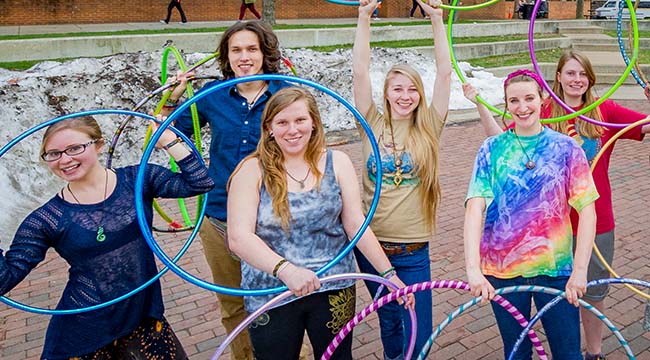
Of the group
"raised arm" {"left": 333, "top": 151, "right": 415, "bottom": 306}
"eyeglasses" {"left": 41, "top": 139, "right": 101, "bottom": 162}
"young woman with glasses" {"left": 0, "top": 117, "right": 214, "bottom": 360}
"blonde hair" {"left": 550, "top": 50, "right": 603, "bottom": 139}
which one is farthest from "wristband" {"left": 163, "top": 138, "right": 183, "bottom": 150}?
"blonde hair" {"left": 550, "top": 50, "right": 603, "bottom": 139}

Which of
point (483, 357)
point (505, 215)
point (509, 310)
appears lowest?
point (483, 357)

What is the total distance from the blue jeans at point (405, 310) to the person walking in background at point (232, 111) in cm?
83

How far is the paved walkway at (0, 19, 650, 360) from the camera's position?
4.30 meters

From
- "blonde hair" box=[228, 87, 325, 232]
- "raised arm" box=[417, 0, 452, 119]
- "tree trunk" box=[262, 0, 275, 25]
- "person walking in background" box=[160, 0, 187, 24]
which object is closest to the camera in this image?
"blonde hair" box=[228, 87, 325, 232]

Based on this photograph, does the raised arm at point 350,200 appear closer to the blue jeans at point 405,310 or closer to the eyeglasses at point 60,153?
the blue jeans at point 405,310

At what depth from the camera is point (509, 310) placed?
2830 millimetres

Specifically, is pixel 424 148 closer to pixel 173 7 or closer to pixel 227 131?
pixel 227 131

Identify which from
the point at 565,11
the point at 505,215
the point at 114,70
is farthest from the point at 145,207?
the point at 565,11

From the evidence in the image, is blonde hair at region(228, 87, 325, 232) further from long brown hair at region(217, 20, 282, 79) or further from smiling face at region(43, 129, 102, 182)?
smiling face at region(43, 129, 102, 182)

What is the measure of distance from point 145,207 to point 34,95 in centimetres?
739

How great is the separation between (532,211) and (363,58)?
4.23 ft

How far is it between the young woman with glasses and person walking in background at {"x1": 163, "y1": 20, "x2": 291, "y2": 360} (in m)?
0.37

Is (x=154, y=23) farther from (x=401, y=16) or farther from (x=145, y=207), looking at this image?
(x=145, y=207)

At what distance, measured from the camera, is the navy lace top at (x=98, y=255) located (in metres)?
2.54
